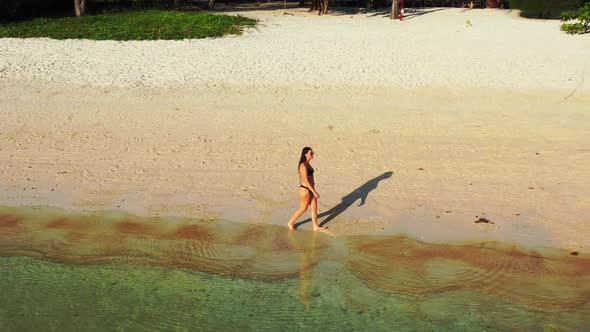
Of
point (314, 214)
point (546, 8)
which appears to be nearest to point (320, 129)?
point (314, 214)

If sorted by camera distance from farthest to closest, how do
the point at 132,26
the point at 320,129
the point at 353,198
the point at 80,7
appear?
the point at 80,7 → the point at 132,26 → the point at 320,129 → the point at 353,198

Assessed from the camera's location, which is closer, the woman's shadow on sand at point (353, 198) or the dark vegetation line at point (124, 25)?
the woman's shadow on sand at point (353, 198)

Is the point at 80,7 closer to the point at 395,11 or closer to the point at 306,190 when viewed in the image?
the point at 395,11

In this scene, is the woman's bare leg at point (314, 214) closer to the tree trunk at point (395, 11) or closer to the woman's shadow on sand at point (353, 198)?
the woman's shadow on sand at point (353, 198)

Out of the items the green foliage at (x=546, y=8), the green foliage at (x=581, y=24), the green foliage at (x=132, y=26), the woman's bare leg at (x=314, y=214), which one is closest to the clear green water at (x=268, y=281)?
the woman's bare leg at (x=314, y=214)

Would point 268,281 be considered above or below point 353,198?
below

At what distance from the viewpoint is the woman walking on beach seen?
11.0m

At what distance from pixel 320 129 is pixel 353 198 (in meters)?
3.52

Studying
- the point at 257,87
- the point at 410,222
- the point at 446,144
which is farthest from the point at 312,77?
the point at 410,222

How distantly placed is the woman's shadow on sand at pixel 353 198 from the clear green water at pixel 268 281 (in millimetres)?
686

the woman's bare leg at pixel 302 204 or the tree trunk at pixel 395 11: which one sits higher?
the tree trunk at pixel 395 11

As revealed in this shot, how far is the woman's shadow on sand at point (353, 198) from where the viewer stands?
12047mm

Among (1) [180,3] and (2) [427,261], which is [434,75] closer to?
(2) [427,261]

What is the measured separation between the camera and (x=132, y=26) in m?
25.2
